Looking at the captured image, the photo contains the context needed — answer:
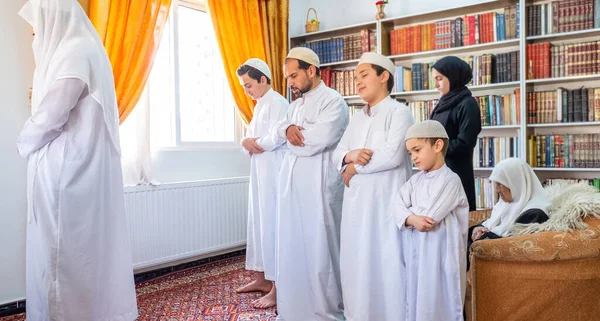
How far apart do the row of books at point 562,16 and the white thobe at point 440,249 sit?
2.18m

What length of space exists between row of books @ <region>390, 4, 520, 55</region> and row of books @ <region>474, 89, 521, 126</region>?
18.2 inches

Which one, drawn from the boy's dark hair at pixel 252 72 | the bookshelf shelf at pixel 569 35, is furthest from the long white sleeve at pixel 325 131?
the bookshelf shelf at pixel 569 35

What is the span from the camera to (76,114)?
88.0 inches

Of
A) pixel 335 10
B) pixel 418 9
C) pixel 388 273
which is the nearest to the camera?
pixel 388 273

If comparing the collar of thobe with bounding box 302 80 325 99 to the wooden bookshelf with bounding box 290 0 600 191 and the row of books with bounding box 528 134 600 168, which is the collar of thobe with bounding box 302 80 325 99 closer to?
the wooden bookshelf with bounding box 290 0 600 191

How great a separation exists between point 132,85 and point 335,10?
237 cm

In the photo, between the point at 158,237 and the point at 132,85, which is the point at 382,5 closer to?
the point at 132,85

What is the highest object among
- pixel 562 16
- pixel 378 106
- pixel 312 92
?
pixel 562 16

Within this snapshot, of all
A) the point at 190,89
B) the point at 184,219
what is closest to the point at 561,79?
the point at 190,89

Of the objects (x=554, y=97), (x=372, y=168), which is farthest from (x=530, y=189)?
(x=554, y=97)

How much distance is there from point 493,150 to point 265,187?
1.97 metres

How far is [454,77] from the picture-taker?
267 cm

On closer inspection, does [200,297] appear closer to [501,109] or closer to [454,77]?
[454,77]

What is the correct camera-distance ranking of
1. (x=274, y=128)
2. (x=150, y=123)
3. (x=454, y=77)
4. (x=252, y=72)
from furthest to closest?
(x=150, y=123) → (x=252, y=72) → (x=274, y=128) → (x=454, y=77)
